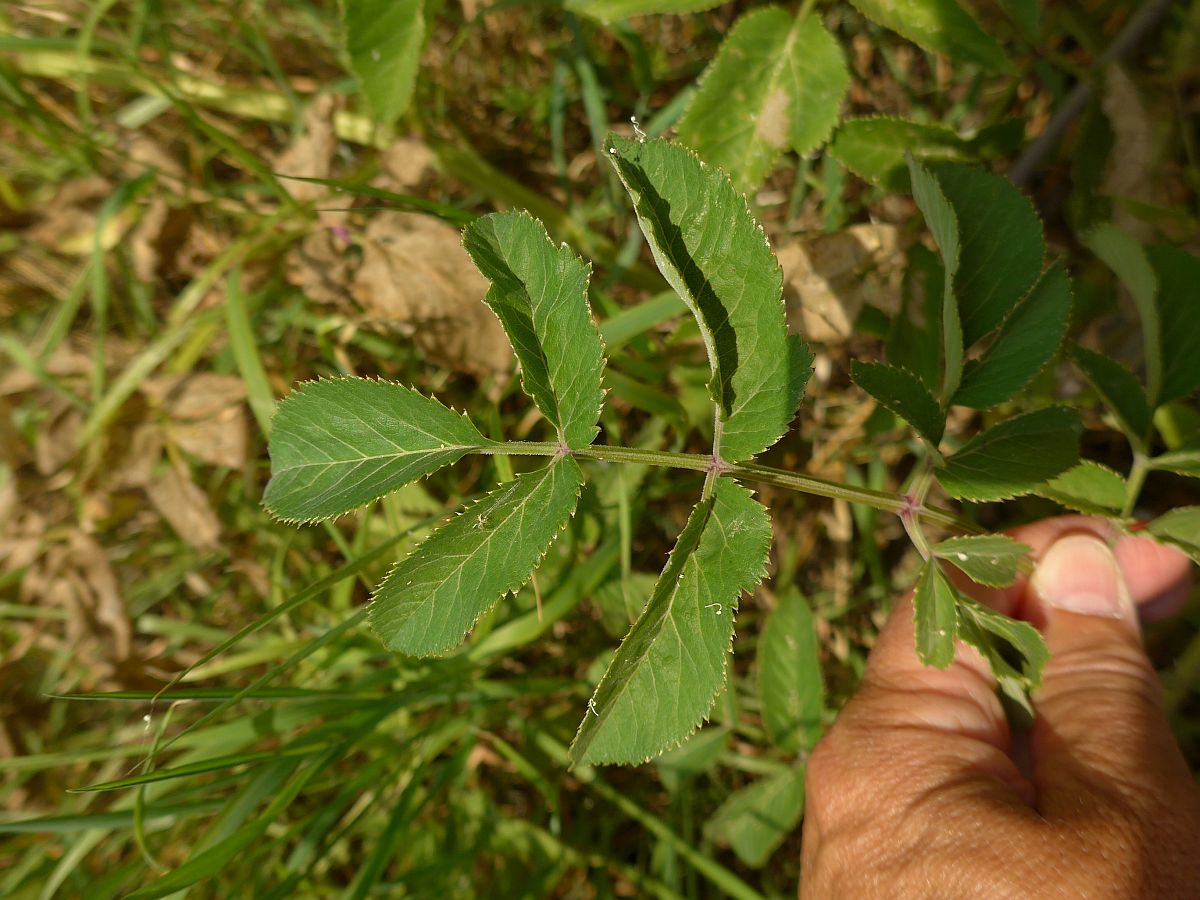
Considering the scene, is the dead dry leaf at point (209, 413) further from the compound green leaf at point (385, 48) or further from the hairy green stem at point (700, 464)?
the hairy green stem at point (700, 464)

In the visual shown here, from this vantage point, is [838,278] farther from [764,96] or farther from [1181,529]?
[1181,529]

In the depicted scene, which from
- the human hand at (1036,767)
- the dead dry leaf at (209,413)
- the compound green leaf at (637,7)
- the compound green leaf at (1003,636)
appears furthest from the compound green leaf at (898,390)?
the dead dry leaf at (209,413)

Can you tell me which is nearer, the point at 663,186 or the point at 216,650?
the point at 663,186

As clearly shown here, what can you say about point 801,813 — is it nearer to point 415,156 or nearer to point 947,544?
point 947,544

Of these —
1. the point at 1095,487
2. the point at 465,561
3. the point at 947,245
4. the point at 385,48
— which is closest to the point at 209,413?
the point at 385,48

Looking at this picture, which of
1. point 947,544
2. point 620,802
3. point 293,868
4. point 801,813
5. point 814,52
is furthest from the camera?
point 620,802

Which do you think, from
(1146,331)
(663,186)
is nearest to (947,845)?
(1146,331)

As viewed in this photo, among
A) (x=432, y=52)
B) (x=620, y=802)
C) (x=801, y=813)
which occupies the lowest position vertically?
(x=620, y=802)

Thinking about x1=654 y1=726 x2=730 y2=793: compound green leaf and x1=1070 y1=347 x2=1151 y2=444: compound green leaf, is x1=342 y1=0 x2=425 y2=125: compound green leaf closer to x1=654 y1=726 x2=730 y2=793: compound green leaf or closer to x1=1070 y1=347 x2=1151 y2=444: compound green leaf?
Answer: x1=1070 y1=347 x2=1151 y2=444: compound green leaf
